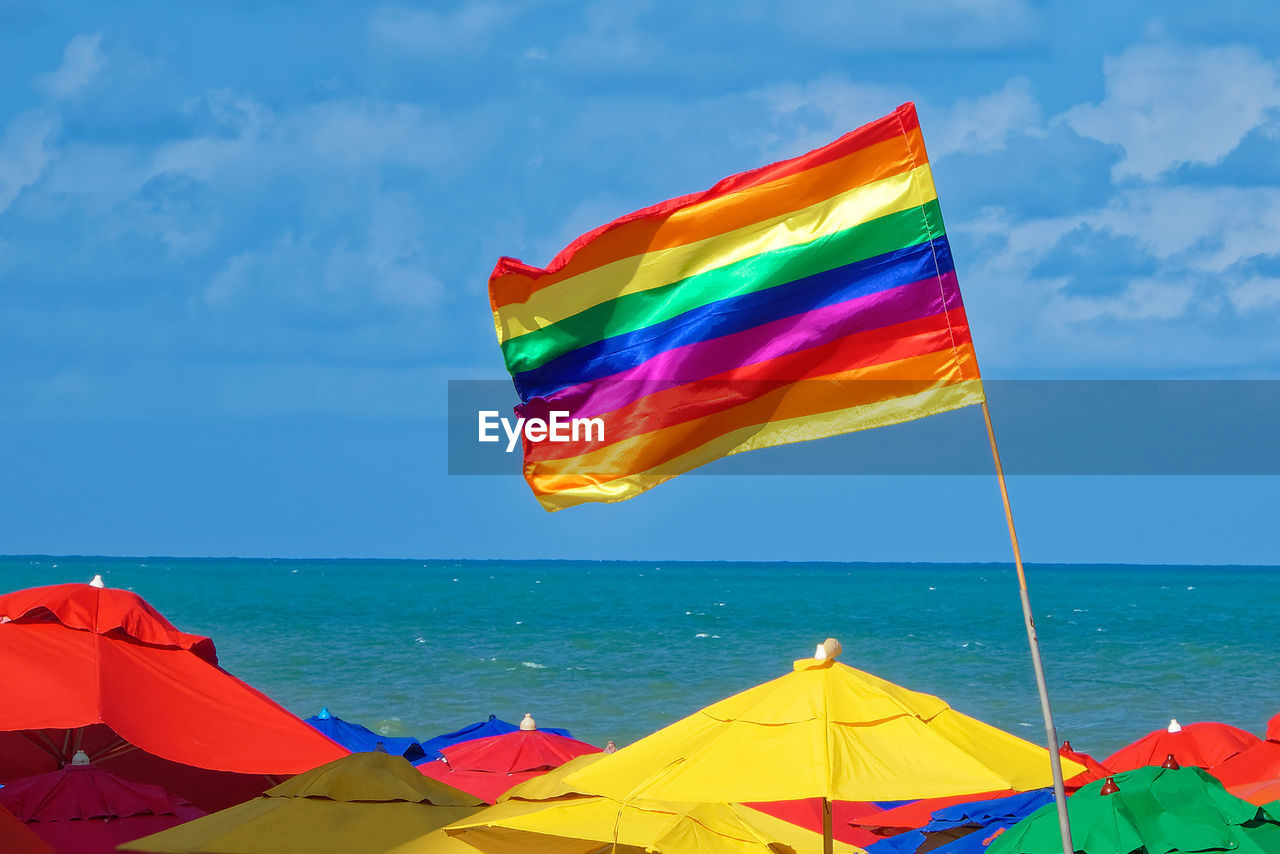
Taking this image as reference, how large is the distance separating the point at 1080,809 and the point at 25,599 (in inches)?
259

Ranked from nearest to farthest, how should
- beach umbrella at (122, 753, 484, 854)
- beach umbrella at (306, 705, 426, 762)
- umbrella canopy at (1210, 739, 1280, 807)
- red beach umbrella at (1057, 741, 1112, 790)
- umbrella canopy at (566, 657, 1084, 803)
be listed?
umbrella canopy at (566, 657, 1084, 803), beach umbrella at (122, 753, 484, 854), red beach umbrella at (1057, 741, 1112, 790), umbrella canopy at (1210, 739, 1280, 807), beach umbrella at (306, 705, 426, 762)

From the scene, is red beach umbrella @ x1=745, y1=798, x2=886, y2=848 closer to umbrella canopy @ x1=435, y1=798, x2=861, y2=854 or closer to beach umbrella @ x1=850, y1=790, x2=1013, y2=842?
beach umbrella @ x1=850, y1=790, x2=1013, y2=842

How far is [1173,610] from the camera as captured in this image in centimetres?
8125

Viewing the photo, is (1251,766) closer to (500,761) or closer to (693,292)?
(500,761)

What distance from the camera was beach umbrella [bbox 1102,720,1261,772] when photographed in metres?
12.8

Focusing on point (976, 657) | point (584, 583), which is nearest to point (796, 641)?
point (976, 657)

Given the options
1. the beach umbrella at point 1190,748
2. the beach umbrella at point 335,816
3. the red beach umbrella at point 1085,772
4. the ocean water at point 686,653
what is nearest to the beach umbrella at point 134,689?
the beach umbrella at point 335,816

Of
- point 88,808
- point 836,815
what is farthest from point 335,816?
point 836,815

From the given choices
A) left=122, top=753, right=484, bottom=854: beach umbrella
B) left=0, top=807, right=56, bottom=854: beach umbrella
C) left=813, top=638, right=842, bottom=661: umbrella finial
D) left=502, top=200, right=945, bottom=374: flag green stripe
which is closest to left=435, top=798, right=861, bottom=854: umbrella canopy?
left=122, top=753, right=484, bottom=854: beach umbrella

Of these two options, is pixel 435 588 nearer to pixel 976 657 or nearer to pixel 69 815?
pixel 976 657

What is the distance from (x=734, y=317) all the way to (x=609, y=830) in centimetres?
291

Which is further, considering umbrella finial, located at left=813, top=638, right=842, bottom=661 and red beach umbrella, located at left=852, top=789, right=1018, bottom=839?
red beach umbrella, located at left=852, top=789, right=1018, bottom=839

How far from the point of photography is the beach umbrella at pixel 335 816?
6922 mm

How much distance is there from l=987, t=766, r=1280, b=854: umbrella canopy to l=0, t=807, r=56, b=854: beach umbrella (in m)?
4.69
